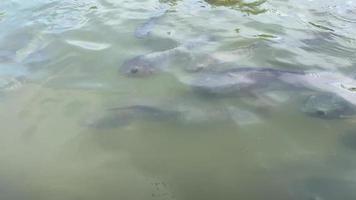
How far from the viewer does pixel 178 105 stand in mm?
4992

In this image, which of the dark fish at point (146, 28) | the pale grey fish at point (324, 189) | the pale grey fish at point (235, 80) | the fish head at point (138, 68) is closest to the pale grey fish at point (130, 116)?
the pale grey fish at point (235, 80)

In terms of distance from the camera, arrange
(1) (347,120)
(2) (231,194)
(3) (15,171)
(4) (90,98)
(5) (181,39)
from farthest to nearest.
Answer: (5) (181,39) < (4) (90,98) < (1) (347,120) < (3) (15,171) < (2) (231,194)

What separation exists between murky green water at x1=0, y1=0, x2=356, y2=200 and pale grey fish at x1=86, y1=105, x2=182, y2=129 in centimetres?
2

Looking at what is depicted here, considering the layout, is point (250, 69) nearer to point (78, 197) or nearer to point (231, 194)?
point (231, 194)

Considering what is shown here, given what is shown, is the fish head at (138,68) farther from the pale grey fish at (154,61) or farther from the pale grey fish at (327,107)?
the pale grey fish at (327,107)

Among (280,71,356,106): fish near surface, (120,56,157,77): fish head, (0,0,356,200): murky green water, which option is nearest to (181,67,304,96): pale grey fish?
(0,0,356,200): murky green water

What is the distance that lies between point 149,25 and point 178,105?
232 centimetres

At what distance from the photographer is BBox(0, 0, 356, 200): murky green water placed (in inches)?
157

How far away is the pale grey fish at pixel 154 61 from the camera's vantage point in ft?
18.6

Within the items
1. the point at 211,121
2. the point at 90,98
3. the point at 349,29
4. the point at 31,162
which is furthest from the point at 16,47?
the point at 349,29

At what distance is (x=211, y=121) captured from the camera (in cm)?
468

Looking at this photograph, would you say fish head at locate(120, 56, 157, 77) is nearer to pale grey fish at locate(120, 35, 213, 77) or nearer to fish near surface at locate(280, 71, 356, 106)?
pale grey fish at locate(120, 35, 213, 77)

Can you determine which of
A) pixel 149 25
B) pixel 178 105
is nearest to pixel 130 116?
pixel 178 105

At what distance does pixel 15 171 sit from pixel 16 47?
Answer: 9.30ft
